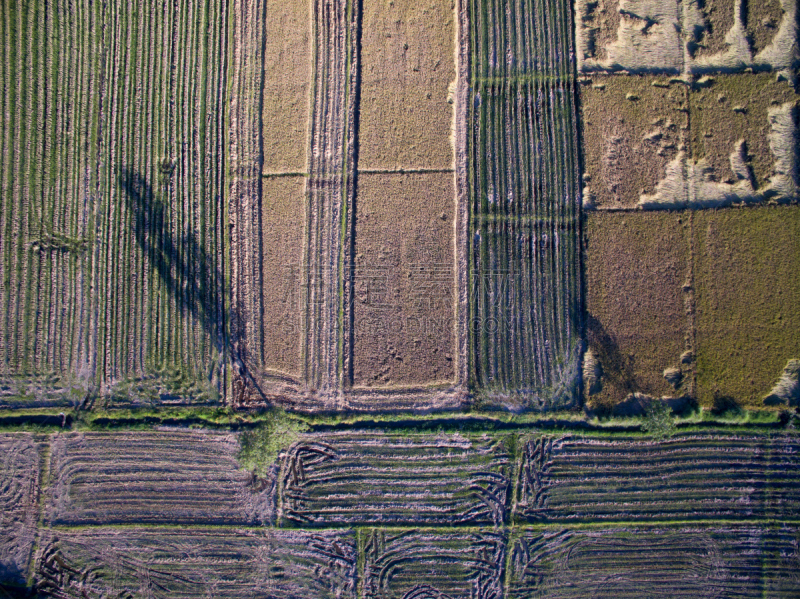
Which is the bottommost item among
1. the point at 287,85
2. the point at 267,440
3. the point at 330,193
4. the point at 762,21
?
the point at 267,440

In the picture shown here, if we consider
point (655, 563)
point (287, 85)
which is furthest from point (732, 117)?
point (287, 85)

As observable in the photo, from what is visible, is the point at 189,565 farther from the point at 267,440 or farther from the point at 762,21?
the point at 762,21

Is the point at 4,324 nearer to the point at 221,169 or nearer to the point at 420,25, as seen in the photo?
the point at 221,169

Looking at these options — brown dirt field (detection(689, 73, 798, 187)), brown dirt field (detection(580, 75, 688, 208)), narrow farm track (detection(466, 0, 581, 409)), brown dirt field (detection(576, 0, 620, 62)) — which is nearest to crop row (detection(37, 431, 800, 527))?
narrow farm track (detection(466, 0, 581, 409))

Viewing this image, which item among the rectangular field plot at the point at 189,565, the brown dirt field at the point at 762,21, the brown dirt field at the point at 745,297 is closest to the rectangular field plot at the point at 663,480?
the brown dirt field at the point at 745,297

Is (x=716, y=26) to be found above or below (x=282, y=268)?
above

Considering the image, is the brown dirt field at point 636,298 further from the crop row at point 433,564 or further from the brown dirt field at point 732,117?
the crop row at point 433,564
